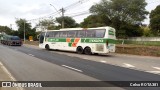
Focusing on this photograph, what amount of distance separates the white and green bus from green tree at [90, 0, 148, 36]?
4651cm

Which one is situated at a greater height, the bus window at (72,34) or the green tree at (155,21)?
the green tree at (155,21)

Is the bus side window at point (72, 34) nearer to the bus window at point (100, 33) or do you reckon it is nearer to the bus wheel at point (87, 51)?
the bus wheel at point (87, 51)

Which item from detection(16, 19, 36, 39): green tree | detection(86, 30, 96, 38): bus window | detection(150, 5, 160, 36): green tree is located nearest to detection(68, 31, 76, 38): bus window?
detection(86, 30, 96, 38): bus window

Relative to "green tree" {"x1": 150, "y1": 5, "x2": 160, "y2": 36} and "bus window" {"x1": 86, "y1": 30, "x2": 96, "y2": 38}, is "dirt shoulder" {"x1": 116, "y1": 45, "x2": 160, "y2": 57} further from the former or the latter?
"green tree" {"x1": 150, "y1": 5, "x2": 160, "y2": 36}

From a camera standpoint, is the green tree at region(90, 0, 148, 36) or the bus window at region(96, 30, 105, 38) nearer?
the bus window at region(96, 30, 105, 38)

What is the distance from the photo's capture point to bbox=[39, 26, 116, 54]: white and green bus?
102 feet

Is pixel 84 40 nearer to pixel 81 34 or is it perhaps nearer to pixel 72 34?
pixel 81 34

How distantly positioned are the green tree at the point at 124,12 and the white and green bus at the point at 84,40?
46514 mm

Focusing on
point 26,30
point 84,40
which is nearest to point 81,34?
point 84,40

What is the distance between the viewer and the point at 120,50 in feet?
120

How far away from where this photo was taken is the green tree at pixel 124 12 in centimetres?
8606

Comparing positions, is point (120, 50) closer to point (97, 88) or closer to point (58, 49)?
point (58, 49)

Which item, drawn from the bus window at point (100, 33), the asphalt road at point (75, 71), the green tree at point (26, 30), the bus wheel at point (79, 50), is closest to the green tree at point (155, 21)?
the green tree at point (26, 30)

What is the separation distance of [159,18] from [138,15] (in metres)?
5.86
